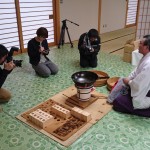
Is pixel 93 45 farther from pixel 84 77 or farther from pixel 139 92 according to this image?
pixel 139 92

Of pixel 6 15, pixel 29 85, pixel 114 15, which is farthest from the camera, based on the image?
pixel 114 15

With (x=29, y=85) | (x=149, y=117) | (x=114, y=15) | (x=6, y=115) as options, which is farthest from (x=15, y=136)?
(x=114, y=15)

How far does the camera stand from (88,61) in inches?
155

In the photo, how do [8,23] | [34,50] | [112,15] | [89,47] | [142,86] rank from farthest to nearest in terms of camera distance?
[112,15] → [8,23] → [89,47] → [34,50] → [142,86]

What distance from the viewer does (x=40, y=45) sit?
342 centimetres

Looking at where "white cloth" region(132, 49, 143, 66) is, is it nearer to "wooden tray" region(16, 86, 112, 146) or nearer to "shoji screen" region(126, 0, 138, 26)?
"wooden tray" region(16, 86, 112, 146)

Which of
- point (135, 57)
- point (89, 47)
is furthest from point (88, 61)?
point (135, 57)

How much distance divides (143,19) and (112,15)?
2.88m

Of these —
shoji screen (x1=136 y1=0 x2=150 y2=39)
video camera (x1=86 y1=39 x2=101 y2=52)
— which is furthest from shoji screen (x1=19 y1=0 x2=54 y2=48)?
shoji screen (x1=136 y1=0 x2=150 y2=39)

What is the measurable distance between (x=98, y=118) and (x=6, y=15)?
3.25 m

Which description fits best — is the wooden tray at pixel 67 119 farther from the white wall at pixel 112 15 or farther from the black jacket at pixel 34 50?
the white wall at pixel 112 15

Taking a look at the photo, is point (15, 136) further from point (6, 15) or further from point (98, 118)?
point (6, 15)

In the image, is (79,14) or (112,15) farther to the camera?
(112,15)

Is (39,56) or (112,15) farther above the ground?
(112,15)
